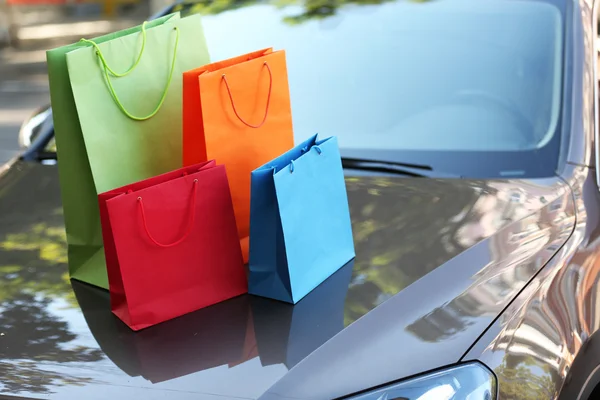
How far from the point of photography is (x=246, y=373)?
1.39 meters

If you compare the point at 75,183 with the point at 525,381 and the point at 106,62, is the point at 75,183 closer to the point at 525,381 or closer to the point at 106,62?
the point at 106,62

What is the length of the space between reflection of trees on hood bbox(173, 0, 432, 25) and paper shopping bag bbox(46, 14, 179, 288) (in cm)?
91

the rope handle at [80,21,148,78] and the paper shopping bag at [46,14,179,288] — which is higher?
the rope handle at [80,21,148,78]

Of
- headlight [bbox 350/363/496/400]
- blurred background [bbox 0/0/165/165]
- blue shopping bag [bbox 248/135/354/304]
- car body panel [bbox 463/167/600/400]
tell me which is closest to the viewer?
headlight [bbox 350/363/496/400]

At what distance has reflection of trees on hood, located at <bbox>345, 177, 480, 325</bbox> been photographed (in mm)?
1634

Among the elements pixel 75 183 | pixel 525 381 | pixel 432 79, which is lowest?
pixel 525 381

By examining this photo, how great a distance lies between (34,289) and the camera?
170 cm

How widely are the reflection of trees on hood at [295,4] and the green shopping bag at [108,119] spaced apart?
0.78 metres

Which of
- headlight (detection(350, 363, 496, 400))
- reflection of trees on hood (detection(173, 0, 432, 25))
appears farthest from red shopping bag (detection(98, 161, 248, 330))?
reflection of trees on hood (detection(173, 0, 432, 25))

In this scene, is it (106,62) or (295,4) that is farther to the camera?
(295,4)

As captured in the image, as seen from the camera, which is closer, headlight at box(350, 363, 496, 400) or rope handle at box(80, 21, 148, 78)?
headlight at box(350, 363, 496, 400)

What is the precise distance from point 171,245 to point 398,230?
508 millimetres

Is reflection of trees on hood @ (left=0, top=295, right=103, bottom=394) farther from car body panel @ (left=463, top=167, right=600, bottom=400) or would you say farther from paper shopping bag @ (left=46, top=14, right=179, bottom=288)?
car body panel @ (left=463, top=167, right=600, bottom=400)

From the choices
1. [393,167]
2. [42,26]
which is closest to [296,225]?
[393,167]
